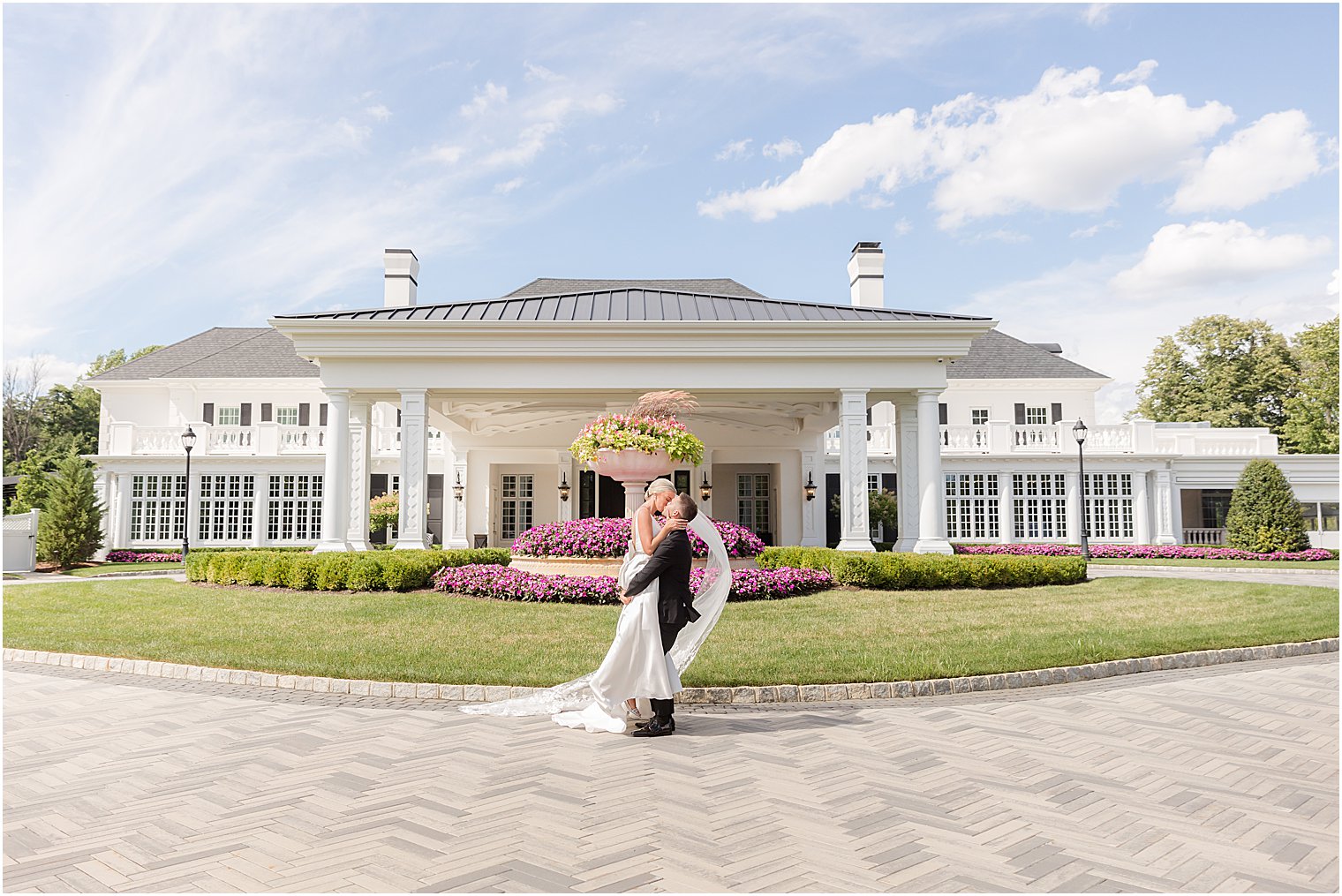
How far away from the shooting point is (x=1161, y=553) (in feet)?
96.6

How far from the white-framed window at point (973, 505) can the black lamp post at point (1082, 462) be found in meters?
3.07

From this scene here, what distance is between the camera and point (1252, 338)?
51875 mm

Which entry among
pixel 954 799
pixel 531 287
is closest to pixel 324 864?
pixel 954 799

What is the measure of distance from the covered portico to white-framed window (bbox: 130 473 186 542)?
13088 millimetres

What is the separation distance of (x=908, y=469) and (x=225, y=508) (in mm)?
24828

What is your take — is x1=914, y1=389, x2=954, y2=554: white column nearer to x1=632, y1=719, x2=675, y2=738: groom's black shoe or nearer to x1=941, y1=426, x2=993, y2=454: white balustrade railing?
x1=941, y1=426, x2=993, y2=454: white balustrade railing

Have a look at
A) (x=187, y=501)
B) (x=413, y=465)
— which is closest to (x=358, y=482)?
(x=413, y=465)

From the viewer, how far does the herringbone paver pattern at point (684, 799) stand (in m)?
4.21

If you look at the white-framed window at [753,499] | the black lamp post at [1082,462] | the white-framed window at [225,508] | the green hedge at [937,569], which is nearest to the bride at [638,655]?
the green hedge at [937,569]

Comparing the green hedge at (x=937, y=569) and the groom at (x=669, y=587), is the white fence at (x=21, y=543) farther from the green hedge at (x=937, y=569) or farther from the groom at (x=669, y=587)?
the groom at (x=669, y=587)

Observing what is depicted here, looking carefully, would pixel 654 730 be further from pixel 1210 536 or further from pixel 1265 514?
pixel 1210 536

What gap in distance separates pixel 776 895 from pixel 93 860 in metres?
3.52

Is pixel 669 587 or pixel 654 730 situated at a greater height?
pixel 669 587

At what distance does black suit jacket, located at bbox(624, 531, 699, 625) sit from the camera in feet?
23.3
